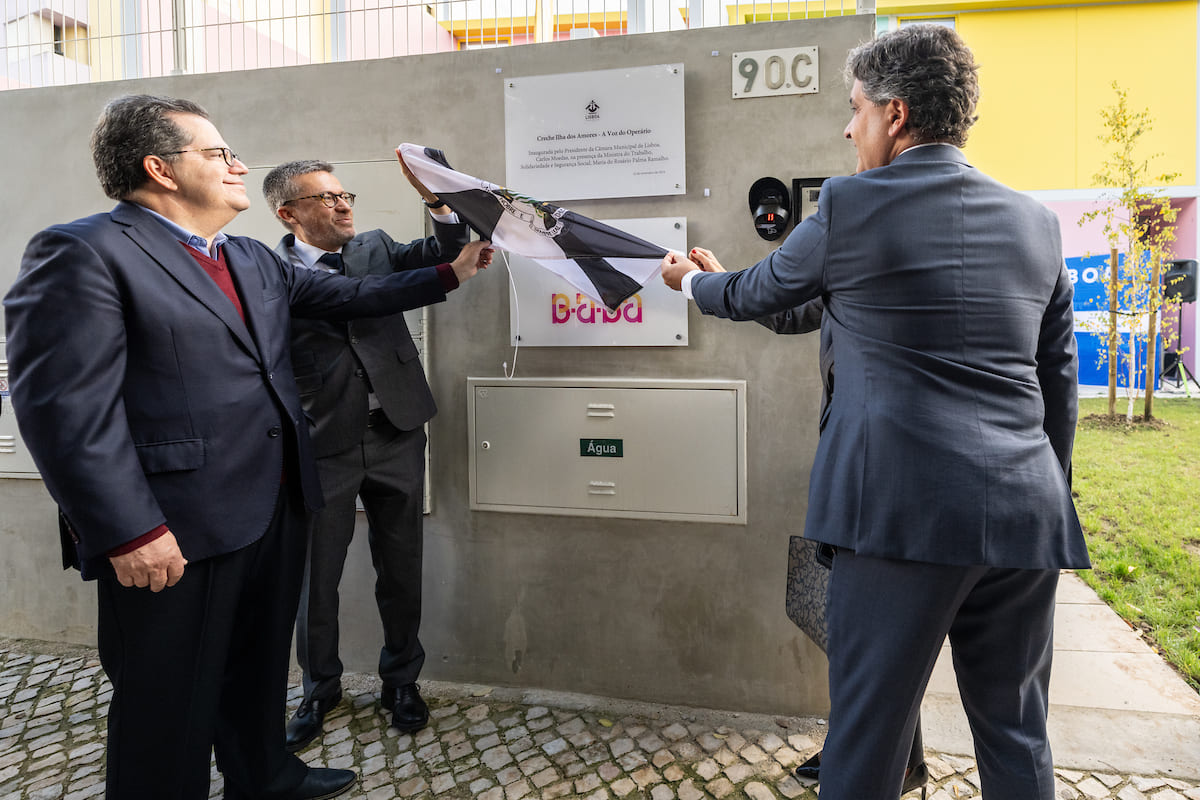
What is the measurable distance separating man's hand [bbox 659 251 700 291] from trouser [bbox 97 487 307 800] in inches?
58.7

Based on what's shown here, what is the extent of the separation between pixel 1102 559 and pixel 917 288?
5.19 metres

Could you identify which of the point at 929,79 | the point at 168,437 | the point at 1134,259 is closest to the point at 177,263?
the point at 168,437

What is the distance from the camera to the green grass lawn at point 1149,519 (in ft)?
15.4

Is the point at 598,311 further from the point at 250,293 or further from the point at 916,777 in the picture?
the point at 916,777

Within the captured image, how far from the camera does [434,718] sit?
3.45 meters

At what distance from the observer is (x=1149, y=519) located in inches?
247

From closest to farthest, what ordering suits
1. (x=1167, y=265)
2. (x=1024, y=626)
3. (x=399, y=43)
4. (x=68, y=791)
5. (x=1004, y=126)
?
(x=1024, y=626)
(x=68, y=791)
(x=399, y=43)
(x=1167, y=265)
(x=1004, y=126)

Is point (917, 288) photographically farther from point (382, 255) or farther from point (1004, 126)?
point (1004, 126)

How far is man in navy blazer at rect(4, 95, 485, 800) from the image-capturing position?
1.95m

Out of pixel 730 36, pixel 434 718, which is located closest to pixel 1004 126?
pixel 730 36

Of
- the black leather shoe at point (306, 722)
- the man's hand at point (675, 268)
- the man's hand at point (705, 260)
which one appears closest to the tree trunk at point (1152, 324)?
the man's hand at point (705, 260)

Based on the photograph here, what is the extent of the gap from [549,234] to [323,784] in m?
2.29

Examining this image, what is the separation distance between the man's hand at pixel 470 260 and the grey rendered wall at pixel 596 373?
1.47ft

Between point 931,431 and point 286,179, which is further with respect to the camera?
point 286,179
